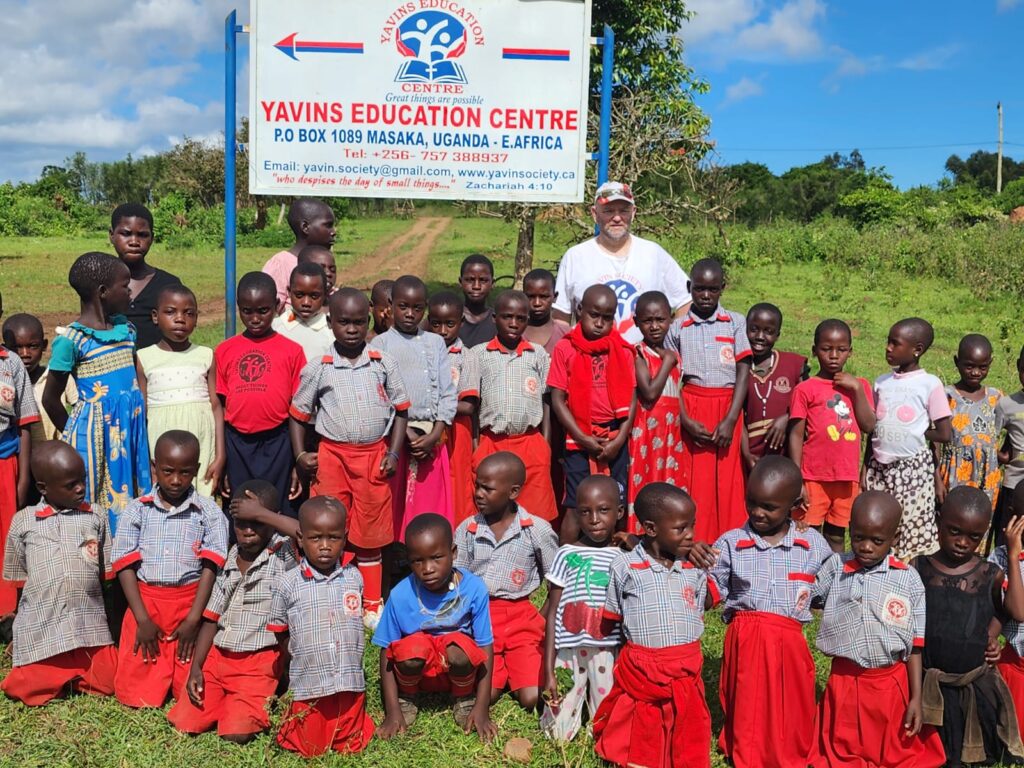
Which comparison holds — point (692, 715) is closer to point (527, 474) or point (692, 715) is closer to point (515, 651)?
point (515, 651)

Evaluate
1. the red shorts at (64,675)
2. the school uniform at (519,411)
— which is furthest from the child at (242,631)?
the school uniform at (519,411)

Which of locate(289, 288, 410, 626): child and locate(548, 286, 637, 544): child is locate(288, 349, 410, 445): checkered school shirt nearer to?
locate(289, 288, 410, 626): child

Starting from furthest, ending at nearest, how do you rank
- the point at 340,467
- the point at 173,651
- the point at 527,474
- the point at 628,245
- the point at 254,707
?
the point at 628,245 → the point at 527,474 → the point at 340,467 → the point at 173,651 → the point at 254,707

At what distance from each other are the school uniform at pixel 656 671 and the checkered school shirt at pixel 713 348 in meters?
1.45

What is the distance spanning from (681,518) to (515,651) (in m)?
0.98

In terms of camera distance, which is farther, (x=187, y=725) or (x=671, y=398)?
(x=671, y=398)

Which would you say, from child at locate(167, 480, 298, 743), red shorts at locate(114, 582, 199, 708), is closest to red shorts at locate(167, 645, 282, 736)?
child at locate(167, 480, 298, 743)

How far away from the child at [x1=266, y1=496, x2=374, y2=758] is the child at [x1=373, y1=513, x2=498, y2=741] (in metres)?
0.11

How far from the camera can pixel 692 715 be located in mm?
2934

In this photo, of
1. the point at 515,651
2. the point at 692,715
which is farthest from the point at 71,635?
the point at 692,715

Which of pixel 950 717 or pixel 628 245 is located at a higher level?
pixel 628 245

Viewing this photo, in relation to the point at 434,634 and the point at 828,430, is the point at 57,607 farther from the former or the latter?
the point at 828,430

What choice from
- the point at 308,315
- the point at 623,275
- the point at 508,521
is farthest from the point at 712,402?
the point at 308,315

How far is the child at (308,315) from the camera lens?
4098 millimetres
